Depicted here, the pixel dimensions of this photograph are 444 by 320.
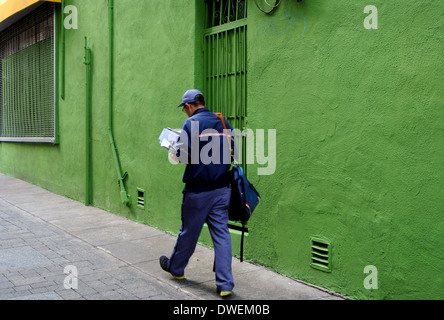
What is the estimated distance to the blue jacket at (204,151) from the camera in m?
4.57

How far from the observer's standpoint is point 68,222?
8.11 m

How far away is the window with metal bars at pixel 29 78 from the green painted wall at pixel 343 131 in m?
5.44

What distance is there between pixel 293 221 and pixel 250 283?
0.77 meters

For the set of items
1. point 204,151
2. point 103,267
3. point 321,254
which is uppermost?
point 204,151

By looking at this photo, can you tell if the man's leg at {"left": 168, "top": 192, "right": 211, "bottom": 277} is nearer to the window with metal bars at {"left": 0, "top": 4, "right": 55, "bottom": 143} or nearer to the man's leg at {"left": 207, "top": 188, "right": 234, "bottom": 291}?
the man's leg at {"left": 207, "top": 188, "right": 234, "bottom": 291}

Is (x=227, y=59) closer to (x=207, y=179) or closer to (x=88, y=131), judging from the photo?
(x=207, y=179)

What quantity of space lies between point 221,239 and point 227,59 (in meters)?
2.63

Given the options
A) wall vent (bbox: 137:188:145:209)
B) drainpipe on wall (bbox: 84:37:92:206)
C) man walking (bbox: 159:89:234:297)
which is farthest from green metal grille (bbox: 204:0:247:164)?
drainpipe on wall (bbox: 84:37:92:206)

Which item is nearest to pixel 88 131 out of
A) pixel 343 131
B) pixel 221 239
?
pixel 221 239

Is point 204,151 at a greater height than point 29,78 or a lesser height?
lesser

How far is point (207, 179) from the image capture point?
4633 mm

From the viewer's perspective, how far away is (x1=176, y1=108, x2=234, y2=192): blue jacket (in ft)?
15.0
